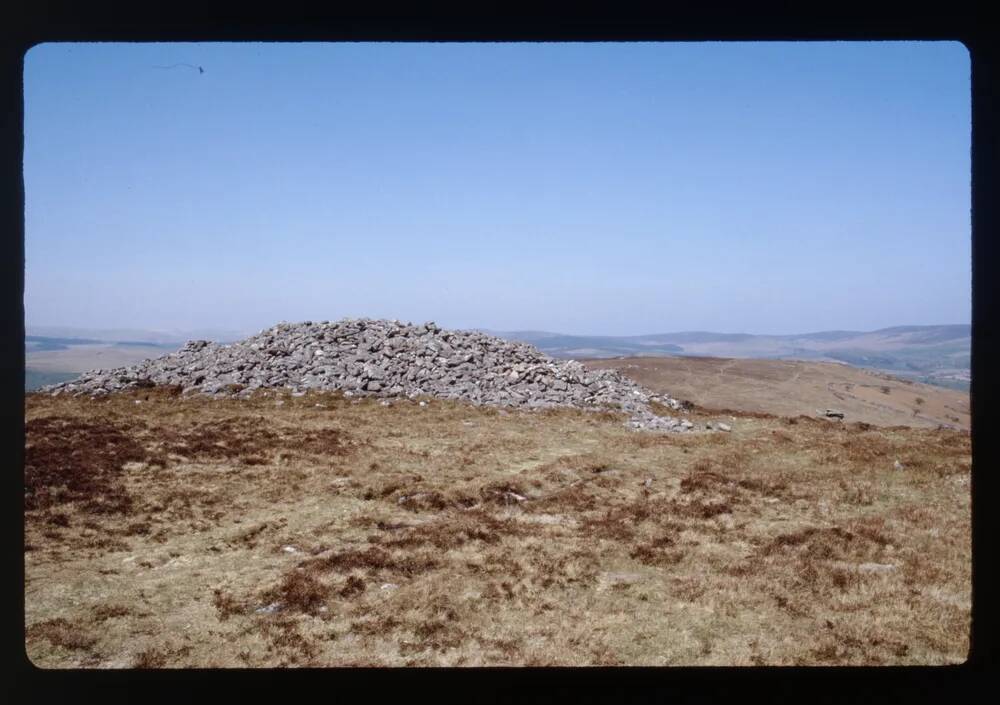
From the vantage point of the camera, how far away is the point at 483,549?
396 inches

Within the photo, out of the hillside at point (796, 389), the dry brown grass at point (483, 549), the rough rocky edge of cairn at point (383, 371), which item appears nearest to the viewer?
the dry brown grass at point (483, 549)

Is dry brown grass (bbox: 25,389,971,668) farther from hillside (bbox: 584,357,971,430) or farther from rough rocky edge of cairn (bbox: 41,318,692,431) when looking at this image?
→ hillside (bbox: 584,357,971,430)

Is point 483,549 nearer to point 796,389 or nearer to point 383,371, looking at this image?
point 383,371

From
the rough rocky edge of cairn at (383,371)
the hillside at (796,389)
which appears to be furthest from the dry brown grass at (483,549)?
the hillside at (796,389)

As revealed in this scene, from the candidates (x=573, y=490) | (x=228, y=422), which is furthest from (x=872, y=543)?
(x=228, y=422)

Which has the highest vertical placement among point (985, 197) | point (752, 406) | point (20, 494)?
point (985, 197)

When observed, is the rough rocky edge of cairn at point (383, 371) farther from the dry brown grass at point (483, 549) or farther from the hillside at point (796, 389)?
the hillside at point (796, 389)

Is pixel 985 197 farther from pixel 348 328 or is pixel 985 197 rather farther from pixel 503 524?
pixel 348 328

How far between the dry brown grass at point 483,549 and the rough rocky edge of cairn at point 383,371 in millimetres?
6037

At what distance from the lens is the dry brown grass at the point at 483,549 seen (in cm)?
698

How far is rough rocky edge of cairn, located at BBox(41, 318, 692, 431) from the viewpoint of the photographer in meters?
24.8

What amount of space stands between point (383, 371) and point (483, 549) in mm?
16934

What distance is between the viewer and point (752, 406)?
3328 centimetres
